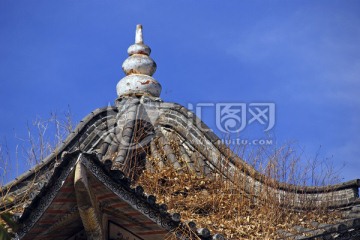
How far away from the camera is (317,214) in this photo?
11312 millimetres

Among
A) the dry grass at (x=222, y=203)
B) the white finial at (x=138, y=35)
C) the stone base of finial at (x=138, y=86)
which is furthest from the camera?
the white finial at (x=138, y=35)

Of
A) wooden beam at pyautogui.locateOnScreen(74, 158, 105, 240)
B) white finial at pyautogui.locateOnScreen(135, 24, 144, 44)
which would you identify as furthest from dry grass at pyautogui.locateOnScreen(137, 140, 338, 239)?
white finial at pyautogui.locateOnScreen(135, 24, 144, 44)

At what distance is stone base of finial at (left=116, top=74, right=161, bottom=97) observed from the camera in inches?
524

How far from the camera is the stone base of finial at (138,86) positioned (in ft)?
43.7

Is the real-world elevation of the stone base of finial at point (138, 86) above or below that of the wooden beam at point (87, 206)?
above

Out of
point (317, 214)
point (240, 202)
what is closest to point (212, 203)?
point (240, 202)

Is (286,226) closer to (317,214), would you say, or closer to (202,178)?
(317,214)

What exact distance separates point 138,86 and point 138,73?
0.32 meters

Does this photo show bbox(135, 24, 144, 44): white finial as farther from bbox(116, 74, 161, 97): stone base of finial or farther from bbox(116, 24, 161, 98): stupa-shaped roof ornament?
bbox(116, 74, 161, 97): stone base of finial

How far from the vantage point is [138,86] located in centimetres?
1336

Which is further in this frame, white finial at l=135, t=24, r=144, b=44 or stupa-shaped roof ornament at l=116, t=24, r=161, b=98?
white finial at l=135, t=24, r=144, b=44

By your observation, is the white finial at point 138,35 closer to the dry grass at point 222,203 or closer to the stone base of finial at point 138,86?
the stone base of finial at point 138,86

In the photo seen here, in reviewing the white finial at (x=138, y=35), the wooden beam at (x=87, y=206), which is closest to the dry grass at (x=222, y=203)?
the wooden beam at (x=87, y=206)

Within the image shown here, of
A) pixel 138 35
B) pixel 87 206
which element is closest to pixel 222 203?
pixel 87 206
